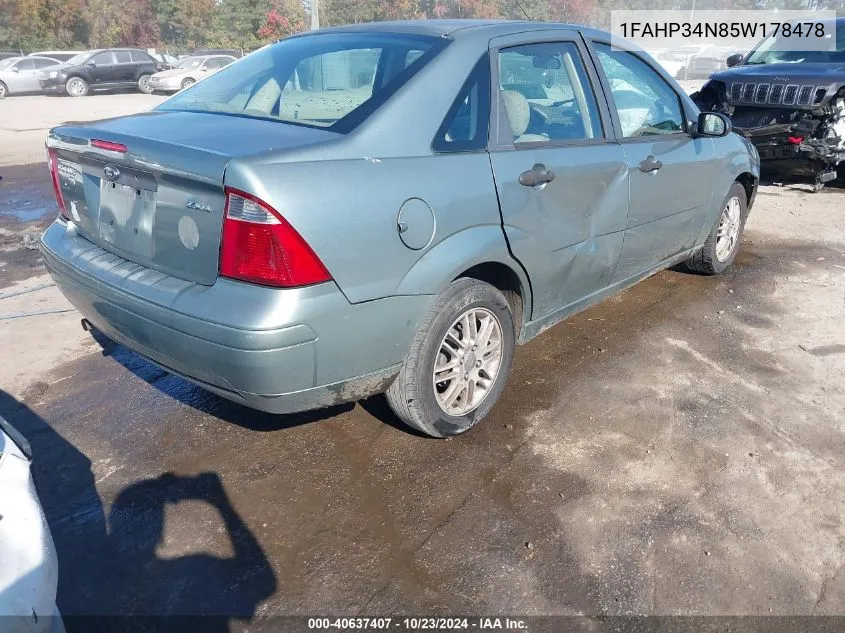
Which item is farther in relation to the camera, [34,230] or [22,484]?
[34,230]

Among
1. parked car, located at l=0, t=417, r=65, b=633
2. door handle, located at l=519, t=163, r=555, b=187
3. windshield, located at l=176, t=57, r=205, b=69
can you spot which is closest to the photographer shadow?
parked car, located at l=0, t=417, r=65, b=633

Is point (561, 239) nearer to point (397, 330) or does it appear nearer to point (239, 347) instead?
point (397, 330)

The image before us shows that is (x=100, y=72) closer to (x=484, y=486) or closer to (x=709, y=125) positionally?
(x=709, y=125)

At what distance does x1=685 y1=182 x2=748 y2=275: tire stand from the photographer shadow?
3.81m

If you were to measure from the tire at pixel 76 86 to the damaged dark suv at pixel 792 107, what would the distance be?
2268cm

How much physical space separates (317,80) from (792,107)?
6.74m

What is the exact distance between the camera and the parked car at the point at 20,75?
2320 centimetres

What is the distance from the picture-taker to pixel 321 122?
2641 millimetres

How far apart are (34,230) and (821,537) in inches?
267

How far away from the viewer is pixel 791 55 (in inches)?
348

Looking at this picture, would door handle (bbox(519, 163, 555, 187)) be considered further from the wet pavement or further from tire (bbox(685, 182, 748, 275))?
tire (bbox(685, 182, 748, 275))

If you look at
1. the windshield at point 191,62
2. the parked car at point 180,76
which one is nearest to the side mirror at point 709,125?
the parked car at point 180,76

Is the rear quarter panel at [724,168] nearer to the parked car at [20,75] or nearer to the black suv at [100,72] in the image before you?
the black suv at [100,72]

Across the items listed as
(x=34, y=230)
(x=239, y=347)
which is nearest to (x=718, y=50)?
(x=34, y=230)
